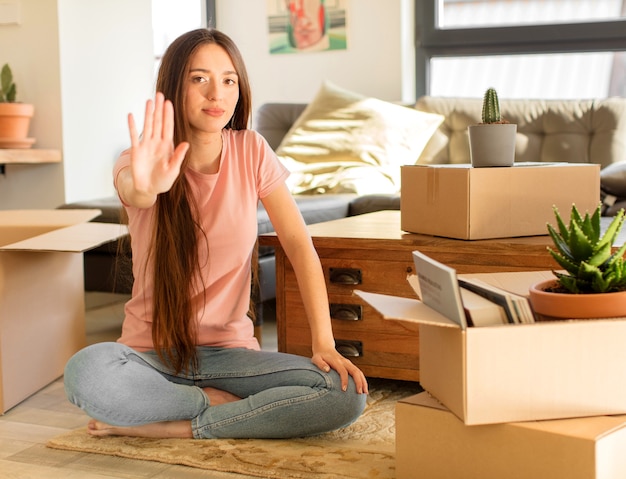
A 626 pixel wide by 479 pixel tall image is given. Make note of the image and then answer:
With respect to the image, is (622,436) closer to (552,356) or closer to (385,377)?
(552,356)

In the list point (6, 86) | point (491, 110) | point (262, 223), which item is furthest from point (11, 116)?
point (491, 110)

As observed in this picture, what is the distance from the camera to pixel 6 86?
4.15 meters

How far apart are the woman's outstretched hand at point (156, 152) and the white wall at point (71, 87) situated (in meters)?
2.81

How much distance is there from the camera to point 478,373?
1.43m

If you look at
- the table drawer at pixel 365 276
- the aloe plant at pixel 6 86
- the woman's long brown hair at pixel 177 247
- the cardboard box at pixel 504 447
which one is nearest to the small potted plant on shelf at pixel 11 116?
the aloe plant at pixel 6 86

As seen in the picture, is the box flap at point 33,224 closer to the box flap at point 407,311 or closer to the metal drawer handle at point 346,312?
the metal drawer handle at point 346,312

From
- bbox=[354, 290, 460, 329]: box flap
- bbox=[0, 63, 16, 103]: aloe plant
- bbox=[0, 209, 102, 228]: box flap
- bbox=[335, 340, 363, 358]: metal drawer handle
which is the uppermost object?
bbox=[0, 63, 16, 103]: aloe plant

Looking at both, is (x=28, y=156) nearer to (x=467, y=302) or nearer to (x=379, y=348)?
(x=379, y=348)

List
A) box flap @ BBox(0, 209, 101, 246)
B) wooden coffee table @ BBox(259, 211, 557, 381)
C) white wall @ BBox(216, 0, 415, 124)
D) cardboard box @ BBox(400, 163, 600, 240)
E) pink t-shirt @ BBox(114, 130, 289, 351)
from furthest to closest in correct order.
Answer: white wall @ BBox(216, 0, 415, 124) < box flap @ BBox(0, 209, 101, 246) < wooden coffee table @ BBox(259, 211, 557, 381) < cardboard box @ BBox(400, 163, 600, 240) < pink t-shirt @ BBox(114, 130, 289, 351)

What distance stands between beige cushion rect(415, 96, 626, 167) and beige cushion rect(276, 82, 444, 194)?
0.09 metres

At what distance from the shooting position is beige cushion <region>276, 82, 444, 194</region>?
390 centimetres

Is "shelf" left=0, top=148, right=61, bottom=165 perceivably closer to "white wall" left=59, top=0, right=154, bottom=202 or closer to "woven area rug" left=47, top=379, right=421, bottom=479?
"white wall" left=59, top=0, right=154, bottom=202

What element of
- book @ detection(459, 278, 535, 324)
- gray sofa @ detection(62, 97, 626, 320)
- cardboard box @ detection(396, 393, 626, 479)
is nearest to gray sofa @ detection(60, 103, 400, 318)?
gray sofa @ detection(62, 97, 626, 320)

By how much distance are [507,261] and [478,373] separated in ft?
2.28
